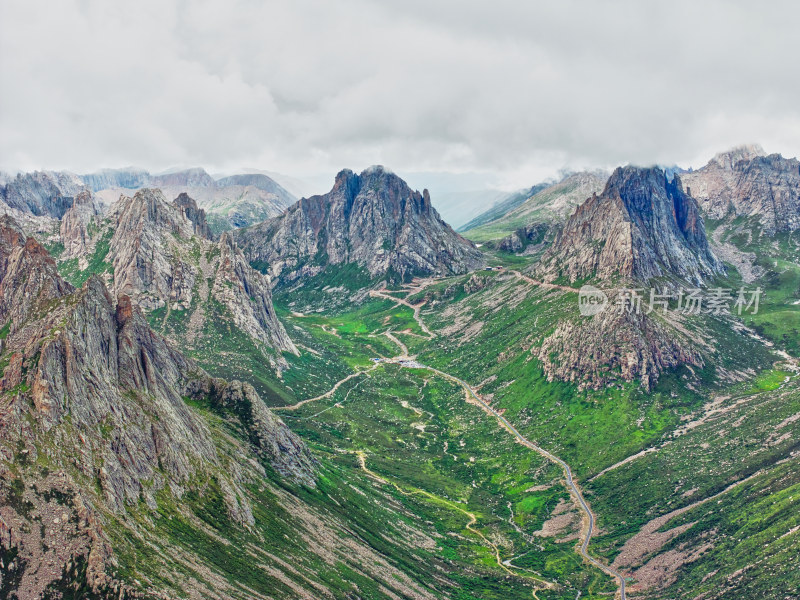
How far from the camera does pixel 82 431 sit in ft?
343

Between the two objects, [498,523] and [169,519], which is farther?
[498,523]

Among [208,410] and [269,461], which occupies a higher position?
[208,410]

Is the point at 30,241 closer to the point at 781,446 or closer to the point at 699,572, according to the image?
the point at 699,572

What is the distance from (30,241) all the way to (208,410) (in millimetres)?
66907

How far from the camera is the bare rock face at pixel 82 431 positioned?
83.4m

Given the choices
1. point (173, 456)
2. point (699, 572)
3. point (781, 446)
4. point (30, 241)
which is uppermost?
point (30, 241)

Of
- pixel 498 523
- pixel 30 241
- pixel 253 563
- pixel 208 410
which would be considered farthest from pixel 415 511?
pixel 30 241

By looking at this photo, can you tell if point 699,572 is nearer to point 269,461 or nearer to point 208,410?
point 269,461

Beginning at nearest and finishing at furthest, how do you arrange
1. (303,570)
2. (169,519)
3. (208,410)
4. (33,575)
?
1. (33,575)
2. (169,519)
3. (303,570)
4. (208,410)

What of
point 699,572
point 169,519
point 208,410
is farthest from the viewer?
point 208,410

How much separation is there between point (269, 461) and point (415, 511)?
5871 cm

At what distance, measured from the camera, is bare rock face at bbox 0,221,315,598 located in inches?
3285

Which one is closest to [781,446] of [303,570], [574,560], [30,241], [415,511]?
[574,560]

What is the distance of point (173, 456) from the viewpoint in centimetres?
12119
